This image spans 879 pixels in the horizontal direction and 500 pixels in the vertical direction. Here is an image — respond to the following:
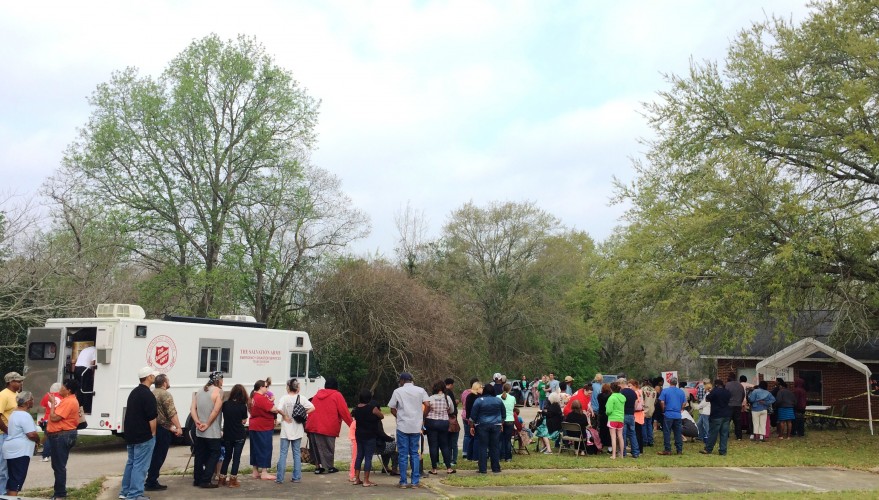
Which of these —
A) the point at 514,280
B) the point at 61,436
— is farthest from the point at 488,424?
the point at 514,280

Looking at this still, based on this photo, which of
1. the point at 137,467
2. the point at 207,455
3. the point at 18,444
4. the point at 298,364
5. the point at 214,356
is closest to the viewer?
the point at 18,444

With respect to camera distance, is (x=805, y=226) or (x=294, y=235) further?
(x=294, y=235)

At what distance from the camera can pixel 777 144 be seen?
1920cm

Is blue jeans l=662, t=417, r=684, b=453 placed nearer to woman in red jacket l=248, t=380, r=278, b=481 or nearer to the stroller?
the stroller

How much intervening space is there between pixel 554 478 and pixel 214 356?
28.7ft

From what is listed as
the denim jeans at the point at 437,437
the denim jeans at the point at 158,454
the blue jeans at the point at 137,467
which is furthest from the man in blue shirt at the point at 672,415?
the blue jeans at the point at 137,467

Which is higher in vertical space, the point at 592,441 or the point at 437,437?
the point at 437,437

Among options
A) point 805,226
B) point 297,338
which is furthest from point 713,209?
point 297,338

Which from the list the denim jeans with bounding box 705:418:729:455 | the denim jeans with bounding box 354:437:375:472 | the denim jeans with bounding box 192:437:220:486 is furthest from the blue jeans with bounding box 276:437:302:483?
the denim jeans with bounding box 705:418:729:455

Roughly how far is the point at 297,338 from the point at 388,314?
528 inches

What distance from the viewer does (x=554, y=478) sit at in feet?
38.6

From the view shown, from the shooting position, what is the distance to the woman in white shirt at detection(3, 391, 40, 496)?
9.16 meters

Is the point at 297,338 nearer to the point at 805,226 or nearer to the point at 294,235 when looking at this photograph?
the point at 805,226

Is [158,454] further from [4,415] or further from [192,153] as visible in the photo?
[192,153]
